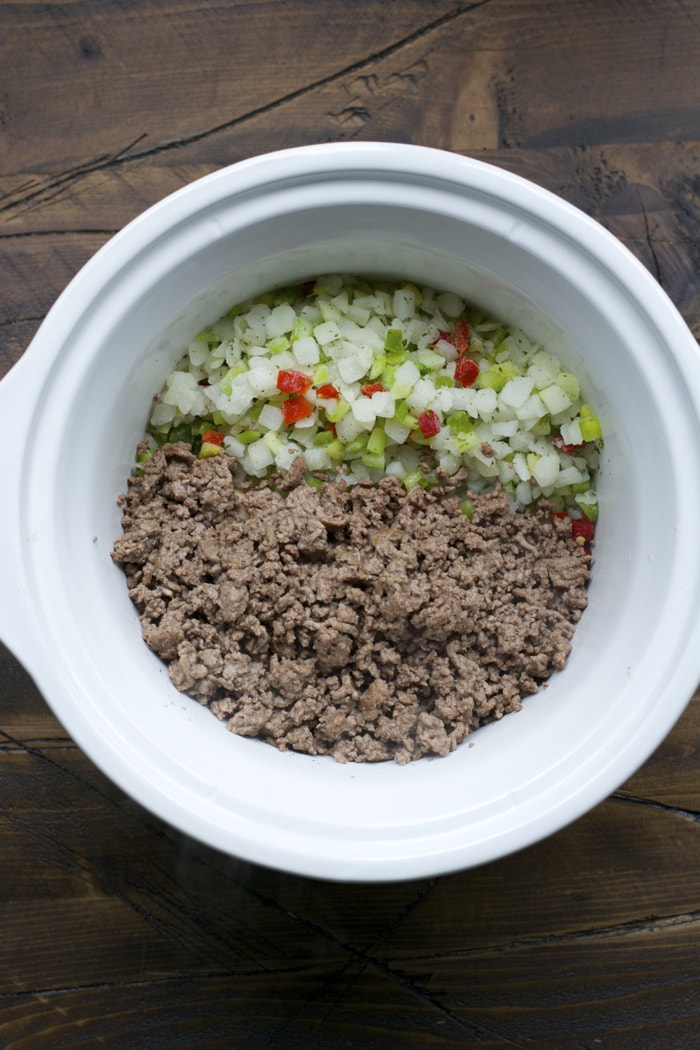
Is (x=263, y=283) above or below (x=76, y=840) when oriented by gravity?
above

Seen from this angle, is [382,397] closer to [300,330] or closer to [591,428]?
[300,330]

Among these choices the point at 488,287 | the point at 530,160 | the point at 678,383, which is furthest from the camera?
the point at 530,160

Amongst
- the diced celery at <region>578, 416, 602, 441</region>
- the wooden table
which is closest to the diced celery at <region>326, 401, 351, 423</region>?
the diced celery at <region>578, 416, 602, 441</region>

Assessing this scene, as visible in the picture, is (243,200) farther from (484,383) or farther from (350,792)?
(350,792)

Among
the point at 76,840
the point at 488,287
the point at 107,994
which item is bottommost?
the point at 107,994

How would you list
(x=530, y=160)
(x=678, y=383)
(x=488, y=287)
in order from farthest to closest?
(x=530, y=160) → (x=488, y=287) → (x=678, y=383)

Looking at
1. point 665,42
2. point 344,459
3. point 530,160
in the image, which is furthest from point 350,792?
point 665,42

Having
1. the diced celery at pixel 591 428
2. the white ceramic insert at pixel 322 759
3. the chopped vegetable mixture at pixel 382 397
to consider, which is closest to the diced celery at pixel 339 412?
the chopped vegetable mixture at pixel 382 397
